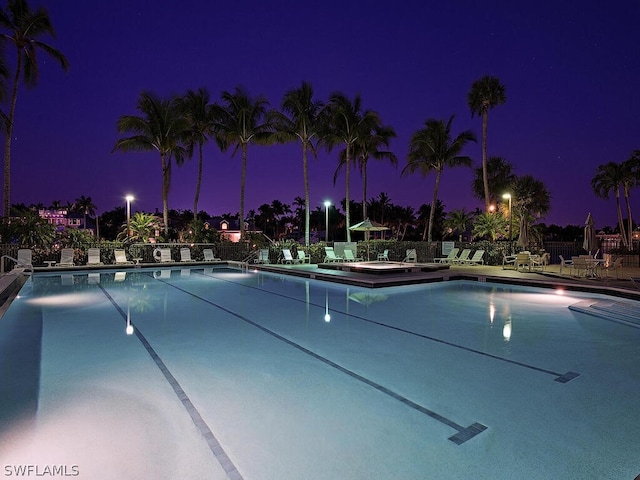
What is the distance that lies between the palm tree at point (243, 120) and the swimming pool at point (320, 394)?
17130 millimetres

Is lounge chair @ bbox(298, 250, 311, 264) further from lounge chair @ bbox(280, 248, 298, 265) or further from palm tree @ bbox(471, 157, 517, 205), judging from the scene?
palm tree @ bbox(471, 157, 517, 205)

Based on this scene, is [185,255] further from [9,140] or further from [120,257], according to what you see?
[9,140]

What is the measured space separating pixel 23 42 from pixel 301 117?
529 inches

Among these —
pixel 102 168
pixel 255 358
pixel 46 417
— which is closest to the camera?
pixel 46 417

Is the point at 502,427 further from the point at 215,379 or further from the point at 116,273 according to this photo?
the point at 116,273

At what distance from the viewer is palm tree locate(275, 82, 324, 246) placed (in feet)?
75.6

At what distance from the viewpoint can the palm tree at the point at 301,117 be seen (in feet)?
75.6

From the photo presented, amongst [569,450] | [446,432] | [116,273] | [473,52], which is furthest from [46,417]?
Answer: [473,52]

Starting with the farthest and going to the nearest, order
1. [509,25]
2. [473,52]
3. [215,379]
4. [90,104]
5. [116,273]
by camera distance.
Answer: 1. [90,104]
2. [473,52]
3. [509,25]
4. [116,273]
5. [215,379]

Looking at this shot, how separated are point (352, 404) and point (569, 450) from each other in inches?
68.1

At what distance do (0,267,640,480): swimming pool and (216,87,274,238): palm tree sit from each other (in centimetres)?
1713

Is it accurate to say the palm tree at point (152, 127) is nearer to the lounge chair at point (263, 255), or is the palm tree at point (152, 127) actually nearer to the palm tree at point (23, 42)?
the palm tree at point (23, 42)

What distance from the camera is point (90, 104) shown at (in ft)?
174

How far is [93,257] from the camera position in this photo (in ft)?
57.6
